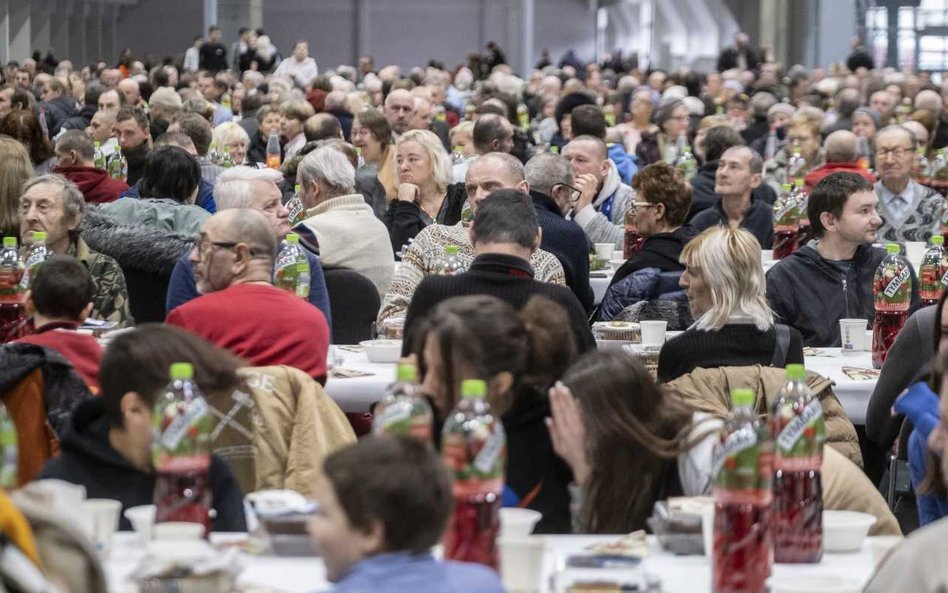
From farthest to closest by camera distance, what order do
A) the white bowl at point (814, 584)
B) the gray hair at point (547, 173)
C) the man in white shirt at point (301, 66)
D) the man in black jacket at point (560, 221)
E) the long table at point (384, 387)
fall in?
1. the man in white shirt at point (301, 66)
2. the gray hair at point (547, 173)
3. the man in black jacket at point (560, 221)
4. the long table at point (384, 387)
5. the white bowl at point (814, 584)

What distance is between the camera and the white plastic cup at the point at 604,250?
809 centimetres

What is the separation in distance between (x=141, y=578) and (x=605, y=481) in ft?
3.55

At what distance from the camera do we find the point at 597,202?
8984 millimetres

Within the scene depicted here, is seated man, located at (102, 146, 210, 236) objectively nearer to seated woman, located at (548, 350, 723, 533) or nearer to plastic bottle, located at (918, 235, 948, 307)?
plastic bottle, located at (918, 235, 948, 307)

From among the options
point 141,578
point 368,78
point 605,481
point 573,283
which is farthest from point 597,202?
point 368,78

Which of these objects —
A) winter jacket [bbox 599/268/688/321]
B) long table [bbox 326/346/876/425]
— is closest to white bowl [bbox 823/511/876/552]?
long table [bbox 326/346/876/425]

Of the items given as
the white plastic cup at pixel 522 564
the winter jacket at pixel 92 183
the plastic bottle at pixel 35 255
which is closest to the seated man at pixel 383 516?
the white plastic cup at pixel 522 564

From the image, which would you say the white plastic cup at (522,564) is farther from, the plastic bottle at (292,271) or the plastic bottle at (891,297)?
the plastic bottle at (891,297)

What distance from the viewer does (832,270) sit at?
6.39 metres

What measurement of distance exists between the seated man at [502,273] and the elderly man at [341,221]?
1922 mm

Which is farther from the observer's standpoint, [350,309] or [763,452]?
[350,309]

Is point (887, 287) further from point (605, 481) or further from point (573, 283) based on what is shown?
point (605, 481)

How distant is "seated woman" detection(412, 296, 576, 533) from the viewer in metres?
3.62

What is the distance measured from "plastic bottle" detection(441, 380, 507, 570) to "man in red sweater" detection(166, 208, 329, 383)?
67.4 inches
